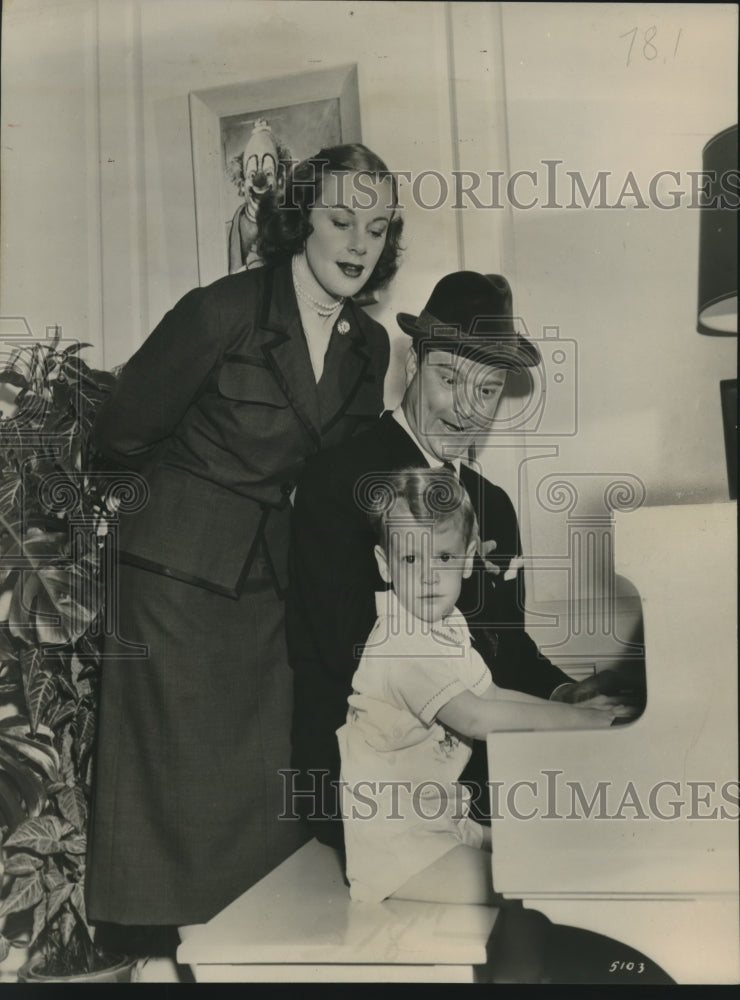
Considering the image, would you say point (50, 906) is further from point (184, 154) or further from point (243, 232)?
point (184, 154)

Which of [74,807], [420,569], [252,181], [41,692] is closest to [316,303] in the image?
[252,181]

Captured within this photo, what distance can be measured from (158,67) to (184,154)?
7.6 inches

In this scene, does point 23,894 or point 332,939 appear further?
point 23,894

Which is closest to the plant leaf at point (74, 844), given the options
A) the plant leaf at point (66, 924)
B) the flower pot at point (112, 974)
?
the plant leaf at point (66, 924)

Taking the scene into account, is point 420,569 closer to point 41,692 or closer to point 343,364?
point 343,364

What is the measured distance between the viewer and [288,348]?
1838mm

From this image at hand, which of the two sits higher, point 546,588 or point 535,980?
point 546,588

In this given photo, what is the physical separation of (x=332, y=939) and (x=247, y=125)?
60.6 inches

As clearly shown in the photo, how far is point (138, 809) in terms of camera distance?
1.81 metres

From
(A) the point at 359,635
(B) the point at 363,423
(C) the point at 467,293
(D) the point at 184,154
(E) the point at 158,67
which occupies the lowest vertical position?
(A) the point at 359,635

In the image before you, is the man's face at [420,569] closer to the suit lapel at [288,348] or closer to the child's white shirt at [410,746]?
the child's white shirt at [410,746]

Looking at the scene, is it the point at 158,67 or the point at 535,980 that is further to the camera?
the point at 158,67

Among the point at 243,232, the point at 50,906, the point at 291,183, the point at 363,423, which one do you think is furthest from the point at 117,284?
the point at 50,906

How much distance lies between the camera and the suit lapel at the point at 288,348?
1.83 metres
